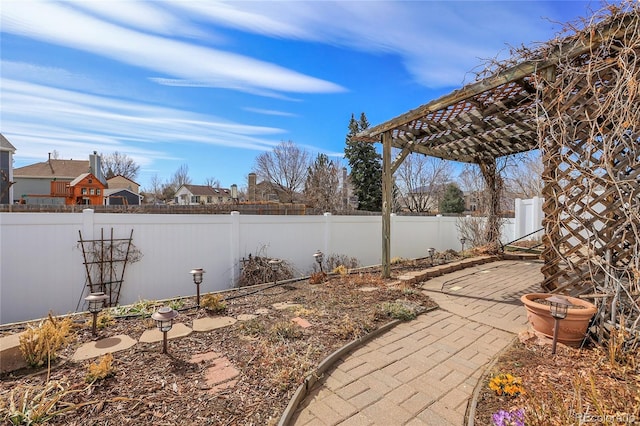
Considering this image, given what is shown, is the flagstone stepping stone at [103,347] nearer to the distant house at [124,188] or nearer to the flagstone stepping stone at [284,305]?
the flagstone stepping stone at [284,305]

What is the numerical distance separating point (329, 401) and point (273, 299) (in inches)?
101

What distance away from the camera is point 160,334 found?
332 cm

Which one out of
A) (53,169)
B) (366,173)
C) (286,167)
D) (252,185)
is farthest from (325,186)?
(53,169)

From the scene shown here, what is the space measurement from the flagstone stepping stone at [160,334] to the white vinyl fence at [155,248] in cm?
220

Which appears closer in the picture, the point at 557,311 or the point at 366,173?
the point at 557,311

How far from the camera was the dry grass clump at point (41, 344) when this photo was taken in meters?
2.55

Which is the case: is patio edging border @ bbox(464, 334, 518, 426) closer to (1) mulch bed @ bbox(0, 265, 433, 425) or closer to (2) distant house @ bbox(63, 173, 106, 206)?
(1) mulch bed @ bbox(0, 265, 433, 425)

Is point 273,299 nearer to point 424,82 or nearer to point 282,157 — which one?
point 424,82

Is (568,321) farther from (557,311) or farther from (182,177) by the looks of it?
(182,177)

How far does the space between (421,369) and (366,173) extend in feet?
63.7

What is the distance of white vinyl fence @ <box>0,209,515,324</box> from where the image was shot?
14.1ft

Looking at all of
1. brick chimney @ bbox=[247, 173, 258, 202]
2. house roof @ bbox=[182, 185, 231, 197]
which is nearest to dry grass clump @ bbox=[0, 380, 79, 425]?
brick chimney @ bbox=[247, 173, 258, 202]

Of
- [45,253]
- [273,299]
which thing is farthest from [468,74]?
[45,253]

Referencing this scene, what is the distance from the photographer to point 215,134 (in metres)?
18.8
